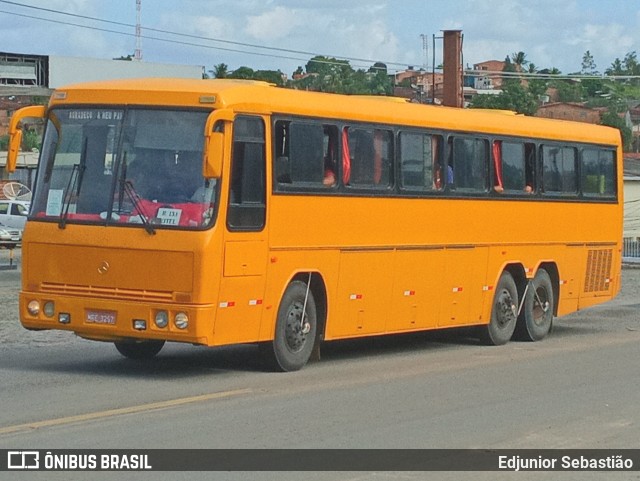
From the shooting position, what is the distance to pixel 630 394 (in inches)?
549

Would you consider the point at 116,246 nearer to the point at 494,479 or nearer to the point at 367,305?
the point at 367,305

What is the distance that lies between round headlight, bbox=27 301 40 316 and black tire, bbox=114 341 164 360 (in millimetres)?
1752

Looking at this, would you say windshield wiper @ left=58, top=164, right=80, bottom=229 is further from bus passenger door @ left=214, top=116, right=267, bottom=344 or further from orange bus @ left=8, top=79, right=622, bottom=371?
bus passenger door @ left=214, top=116, right=267, bottom=344

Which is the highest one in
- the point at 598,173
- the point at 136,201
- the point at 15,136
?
the point at 15,136

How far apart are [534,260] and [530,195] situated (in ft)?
3.21

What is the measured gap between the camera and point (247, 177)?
14.5m

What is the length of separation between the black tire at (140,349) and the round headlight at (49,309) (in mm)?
1765

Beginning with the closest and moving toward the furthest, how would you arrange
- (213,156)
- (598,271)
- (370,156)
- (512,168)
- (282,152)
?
(213,156) < (282,152) < (370,156) < (512,168) < (598,271)

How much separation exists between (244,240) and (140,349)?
264 centimetres

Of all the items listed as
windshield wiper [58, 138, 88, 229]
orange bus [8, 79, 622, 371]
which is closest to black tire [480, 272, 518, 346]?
orange bus [8, 79, 622, 371]

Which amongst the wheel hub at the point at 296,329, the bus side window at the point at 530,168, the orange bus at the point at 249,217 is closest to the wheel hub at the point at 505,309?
the orange bus at the point at 249,217

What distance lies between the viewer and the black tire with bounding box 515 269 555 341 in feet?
67.5

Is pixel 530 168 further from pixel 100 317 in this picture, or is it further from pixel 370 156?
pixel 100 317

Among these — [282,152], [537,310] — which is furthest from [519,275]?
[282,152]
